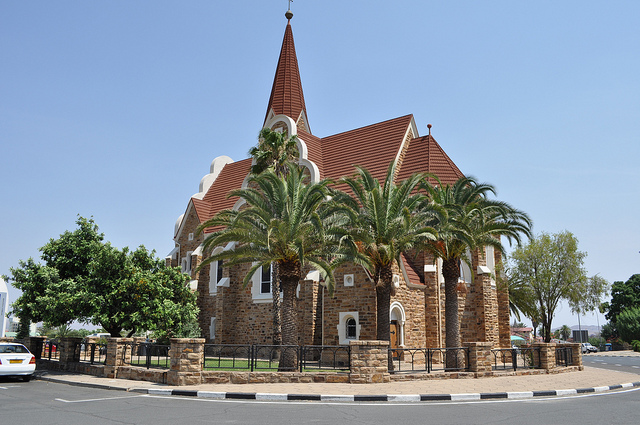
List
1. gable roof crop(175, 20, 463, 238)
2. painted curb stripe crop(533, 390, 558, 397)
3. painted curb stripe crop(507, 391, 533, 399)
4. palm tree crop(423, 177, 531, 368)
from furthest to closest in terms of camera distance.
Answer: gable roof crop(175, 20, 463, 238), palm tree crop(423, 177, 531, 368), painted curb stripe crop(533, 390, 558, 397), painted curb stripe crop(507, 391, 533, 399)

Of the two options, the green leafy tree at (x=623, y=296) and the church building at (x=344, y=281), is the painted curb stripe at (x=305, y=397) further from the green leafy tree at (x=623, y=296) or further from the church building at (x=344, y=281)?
the green leafy tree at (x=623, y=296)

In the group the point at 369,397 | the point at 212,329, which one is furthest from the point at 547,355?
the point at 212,329

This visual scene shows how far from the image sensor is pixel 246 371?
16.1m

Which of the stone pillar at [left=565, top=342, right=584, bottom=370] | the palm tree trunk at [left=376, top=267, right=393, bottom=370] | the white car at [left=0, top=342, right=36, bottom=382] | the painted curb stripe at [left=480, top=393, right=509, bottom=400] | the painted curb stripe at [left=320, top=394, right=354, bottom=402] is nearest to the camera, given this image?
the painted curb stripe at [left=320, top=394, right=354, bottom=402]

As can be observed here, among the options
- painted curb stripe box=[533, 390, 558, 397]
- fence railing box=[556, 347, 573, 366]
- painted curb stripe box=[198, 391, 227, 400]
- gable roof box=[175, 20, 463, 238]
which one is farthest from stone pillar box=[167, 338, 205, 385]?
fence railing box=[556, 347, 573, 366]

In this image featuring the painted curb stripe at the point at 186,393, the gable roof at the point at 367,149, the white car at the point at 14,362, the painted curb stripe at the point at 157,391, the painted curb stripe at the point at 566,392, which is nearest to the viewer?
the painted curb stripe at the point at 186,393

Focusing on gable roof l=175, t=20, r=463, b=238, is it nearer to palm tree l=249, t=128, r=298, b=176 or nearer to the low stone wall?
palm tree l=249, t=128, r=298, b=176

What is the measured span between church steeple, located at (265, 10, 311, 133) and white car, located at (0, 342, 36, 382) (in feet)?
80.3

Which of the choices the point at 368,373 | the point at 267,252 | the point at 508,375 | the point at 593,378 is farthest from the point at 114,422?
the point at 593,378

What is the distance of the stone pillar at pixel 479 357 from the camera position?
738 inches

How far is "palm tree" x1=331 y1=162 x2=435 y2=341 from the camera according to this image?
62.1 ft

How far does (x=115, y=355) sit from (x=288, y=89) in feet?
85.4

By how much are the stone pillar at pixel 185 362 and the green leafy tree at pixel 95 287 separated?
727cm

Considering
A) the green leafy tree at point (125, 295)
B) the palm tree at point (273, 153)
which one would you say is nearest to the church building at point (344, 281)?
the palm tree at point (273, 153)
